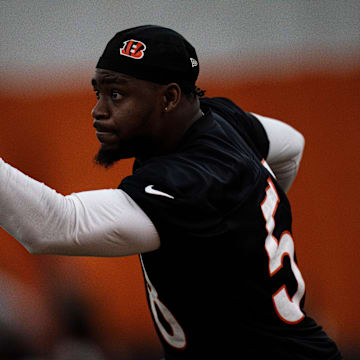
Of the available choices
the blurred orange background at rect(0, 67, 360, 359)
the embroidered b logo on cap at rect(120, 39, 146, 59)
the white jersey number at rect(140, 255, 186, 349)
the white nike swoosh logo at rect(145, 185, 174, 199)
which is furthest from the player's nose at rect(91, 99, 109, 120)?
the blurred orange background at rect(0, 67, 360, 359)

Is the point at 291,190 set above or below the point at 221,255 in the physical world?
below

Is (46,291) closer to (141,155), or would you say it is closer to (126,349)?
(126,349)

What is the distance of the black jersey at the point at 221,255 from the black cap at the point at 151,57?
0.16m

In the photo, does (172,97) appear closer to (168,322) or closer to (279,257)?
(279,257)

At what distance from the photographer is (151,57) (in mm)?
1693

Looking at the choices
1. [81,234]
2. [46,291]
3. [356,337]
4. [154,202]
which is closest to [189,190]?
[154,202]

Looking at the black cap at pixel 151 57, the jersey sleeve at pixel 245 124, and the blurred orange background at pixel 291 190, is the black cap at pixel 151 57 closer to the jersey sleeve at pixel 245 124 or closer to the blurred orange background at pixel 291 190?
the jersey sleeve at pixel 245 124

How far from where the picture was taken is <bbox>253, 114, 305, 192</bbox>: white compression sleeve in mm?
2287

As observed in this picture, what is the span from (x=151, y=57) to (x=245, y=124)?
1.77ft

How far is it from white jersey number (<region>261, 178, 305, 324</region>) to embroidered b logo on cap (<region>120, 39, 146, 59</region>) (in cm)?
51

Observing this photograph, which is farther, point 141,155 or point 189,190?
point 141,155

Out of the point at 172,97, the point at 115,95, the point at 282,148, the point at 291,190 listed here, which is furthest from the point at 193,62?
the point at 291,190

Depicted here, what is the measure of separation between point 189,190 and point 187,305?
0.36 metres

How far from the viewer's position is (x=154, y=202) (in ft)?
5.13
